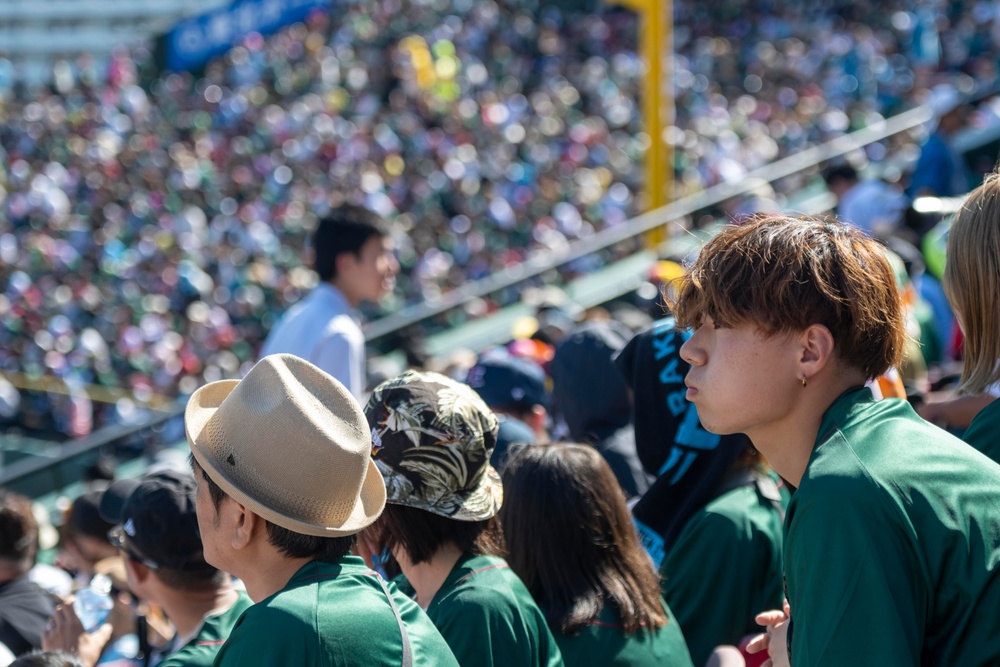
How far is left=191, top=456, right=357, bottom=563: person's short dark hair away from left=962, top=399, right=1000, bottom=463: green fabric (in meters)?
1.09

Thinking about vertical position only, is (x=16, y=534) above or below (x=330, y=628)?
below

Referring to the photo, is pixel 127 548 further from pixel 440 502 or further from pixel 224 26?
pixel 224 26

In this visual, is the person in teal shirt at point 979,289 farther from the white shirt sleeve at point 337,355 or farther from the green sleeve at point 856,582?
the white shirt sleeve at point 337,355

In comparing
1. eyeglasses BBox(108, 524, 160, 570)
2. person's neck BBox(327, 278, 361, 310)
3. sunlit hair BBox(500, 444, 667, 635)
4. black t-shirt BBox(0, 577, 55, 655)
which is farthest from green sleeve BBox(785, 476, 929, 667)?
person's neck BBox(327, 278, 361, 310)

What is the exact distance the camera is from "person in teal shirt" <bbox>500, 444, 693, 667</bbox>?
94.9 inches

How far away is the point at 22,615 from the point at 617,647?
203 cm

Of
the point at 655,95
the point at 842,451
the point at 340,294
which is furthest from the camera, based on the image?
the point at 655,95

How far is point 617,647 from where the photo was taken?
2396 millimetres

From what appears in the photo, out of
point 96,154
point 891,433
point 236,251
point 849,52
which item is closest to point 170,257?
point 236,251

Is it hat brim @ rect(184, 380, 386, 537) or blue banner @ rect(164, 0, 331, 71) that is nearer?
hat brim @ rect(184, 380, 386, 537)

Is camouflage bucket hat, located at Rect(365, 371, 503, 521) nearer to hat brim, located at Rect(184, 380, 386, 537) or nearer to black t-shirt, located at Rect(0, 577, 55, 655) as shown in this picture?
hat brim, located at Rect(184, 380, 386, 537)

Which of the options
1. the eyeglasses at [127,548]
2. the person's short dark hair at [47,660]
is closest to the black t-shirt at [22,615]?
the eyeglasses at [127,548]

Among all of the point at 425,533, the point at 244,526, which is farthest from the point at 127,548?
the point at 244,526

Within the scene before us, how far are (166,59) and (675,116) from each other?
1112 cm
